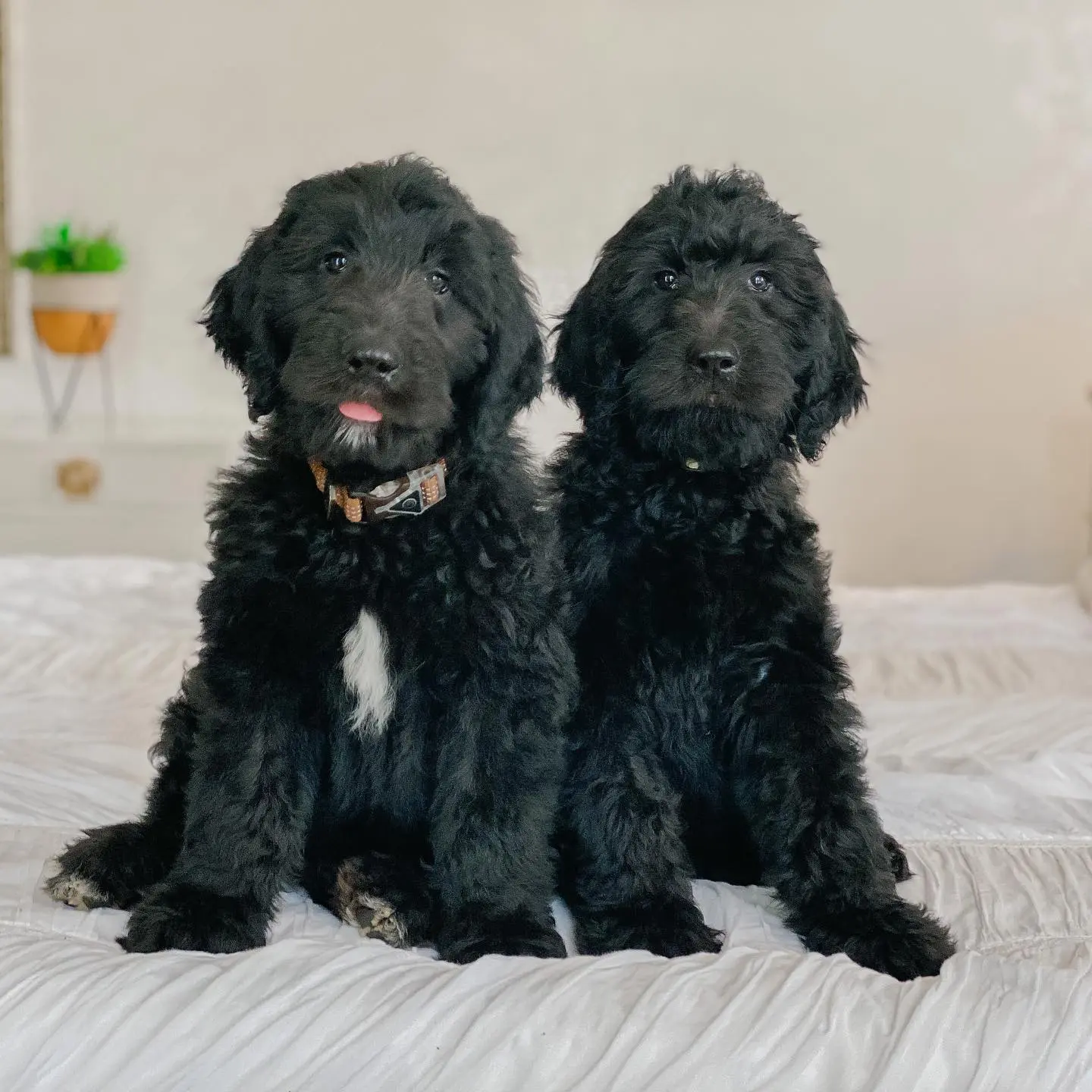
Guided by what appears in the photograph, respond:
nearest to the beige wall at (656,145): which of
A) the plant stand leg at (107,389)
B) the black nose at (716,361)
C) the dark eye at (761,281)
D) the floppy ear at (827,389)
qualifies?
the plant stand leg at (107,389)

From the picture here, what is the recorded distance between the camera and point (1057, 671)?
9.89 ft

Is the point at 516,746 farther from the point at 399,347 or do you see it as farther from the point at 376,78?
the point at 376,78

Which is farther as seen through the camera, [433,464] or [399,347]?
[433,464]

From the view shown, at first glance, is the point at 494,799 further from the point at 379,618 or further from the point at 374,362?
the point at 374,362

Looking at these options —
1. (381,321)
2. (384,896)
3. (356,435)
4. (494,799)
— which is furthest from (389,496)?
(384,896)

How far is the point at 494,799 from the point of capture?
5.61 ft

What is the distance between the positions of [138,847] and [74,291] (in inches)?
136

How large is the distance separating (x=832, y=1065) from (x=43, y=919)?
3.33 feet

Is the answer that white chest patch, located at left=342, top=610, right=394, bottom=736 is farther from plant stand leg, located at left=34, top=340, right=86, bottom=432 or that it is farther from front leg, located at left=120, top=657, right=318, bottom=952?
plant stand leg, located at left=34, top=340, right=86, bottom=432

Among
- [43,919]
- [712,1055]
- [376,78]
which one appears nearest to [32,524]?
[376,78]

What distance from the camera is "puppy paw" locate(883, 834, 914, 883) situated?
202 centimetres

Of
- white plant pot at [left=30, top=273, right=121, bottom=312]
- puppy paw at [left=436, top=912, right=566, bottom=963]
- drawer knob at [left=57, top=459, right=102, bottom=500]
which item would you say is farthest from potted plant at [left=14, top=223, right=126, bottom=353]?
puppy paw at [left=436, top=912, right=566, bottom=963]

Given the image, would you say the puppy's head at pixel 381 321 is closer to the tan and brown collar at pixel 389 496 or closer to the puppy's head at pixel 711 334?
the tan and brown collar at pixel 389 496

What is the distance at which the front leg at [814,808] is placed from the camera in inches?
71.2
